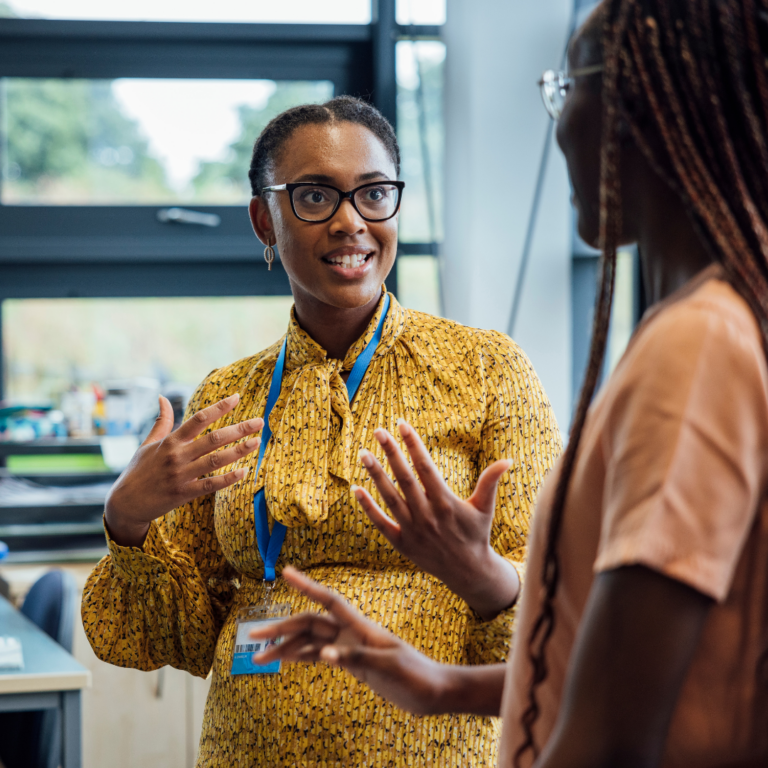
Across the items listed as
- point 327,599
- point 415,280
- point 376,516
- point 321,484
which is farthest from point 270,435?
point 415,280

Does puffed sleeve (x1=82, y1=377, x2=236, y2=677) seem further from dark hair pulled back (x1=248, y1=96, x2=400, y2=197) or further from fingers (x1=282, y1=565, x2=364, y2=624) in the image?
fingers (x1=282, y1=565, x2=364, y2=624)

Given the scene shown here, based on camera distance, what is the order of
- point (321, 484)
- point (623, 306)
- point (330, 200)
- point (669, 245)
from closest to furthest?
point (669, 245)
point (321, 484)
point (330, 200)
point (623, 306)

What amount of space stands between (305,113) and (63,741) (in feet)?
4.69

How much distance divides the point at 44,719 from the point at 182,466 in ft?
4.16

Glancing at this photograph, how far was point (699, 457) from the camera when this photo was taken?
1.86 ft

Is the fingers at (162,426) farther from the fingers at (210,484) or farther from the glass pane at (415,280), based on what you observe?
the glass pane at (415,280)

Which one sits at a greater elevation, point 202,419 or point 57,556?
point 202,419

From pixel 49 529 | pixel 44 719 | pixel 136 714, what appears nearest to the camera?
pixel 44 719

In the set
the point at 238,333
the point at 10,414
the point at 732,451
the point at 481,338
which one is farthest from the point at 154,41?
the point at 732,451

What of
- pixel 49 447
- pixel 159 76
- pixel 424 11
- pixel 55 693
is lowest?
pixel 55 693

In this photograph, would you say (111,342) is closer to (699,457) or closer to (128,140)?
(128,140)

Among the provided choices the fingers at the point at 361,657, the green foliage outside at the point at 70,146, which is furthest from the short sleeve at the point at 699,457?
the green foliage outside at the point at 70,146

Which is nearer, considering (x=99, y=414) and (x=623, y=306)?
(x=623, y=306)

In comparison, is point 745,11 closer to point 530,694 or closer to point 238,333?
point 530,694
